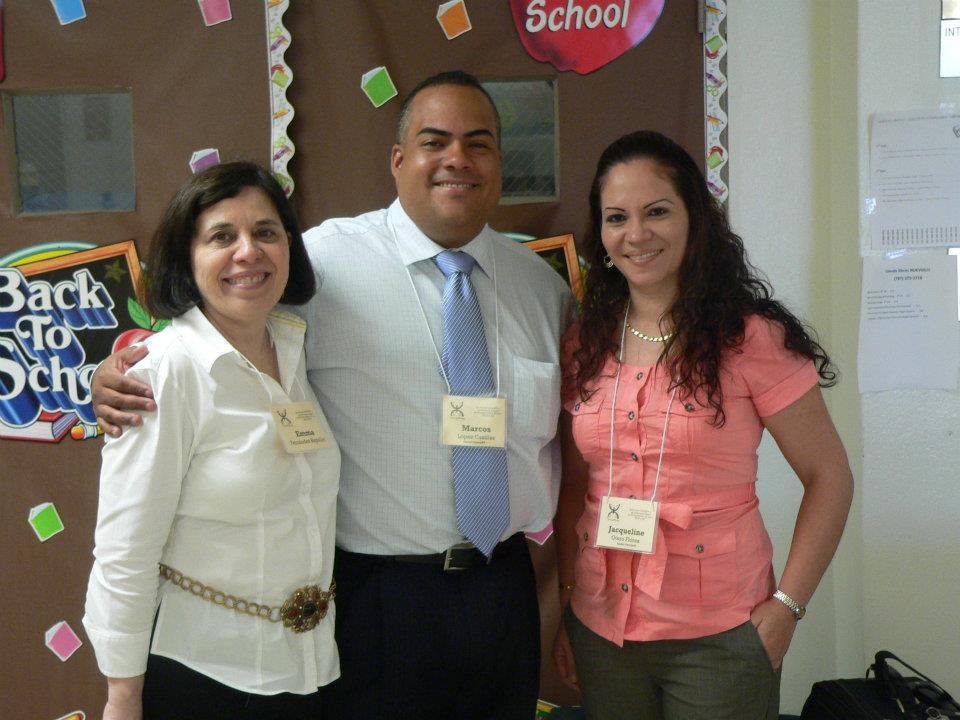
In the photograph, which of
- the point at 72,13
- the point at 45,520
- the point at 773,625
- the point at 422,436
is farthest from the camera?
the point at 45,520

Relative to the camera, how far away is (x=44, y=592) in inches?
84.1

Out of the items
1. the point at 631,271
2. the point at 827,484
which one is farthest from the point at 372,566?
the point at 827,484

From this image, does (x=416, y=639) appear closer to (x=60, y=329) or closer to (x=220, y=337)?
(x=220, y=337)

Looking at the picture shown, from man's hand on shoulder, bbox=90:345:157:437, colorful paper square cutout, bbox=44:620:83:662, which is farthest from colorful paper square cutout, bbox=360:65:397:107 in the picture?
colorful paper square cutout, bbox=44:620:83:662

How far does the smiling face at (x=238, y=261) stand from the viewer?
1306mm

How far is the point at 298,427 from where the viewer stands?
132cm

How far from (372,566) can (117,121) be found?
56.9 inches

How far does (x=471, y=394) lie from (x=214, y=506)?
1.80ft

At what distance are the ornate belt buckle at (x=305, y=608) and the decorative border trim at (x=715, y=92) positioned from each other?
4.89 feet

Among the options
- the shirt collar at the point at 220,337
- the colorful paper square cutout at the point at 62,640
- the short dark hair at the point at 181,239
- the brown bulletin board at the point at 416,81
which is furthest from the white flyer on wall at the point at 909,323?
the colorful paper square cutout at the point at 62,640

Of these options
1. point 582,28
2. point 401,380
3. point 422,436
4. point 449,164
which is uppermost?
point 582,28

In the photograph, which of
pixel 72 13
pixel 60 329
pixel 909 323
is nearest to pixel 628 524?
pixel 909 323

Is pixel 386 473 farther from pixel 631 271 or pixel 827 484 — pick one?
pixel 827 484

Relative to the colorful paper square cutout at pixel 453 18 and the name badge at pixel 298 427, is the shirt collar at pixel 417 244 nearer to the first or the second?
the name badge at pixel 298 427
